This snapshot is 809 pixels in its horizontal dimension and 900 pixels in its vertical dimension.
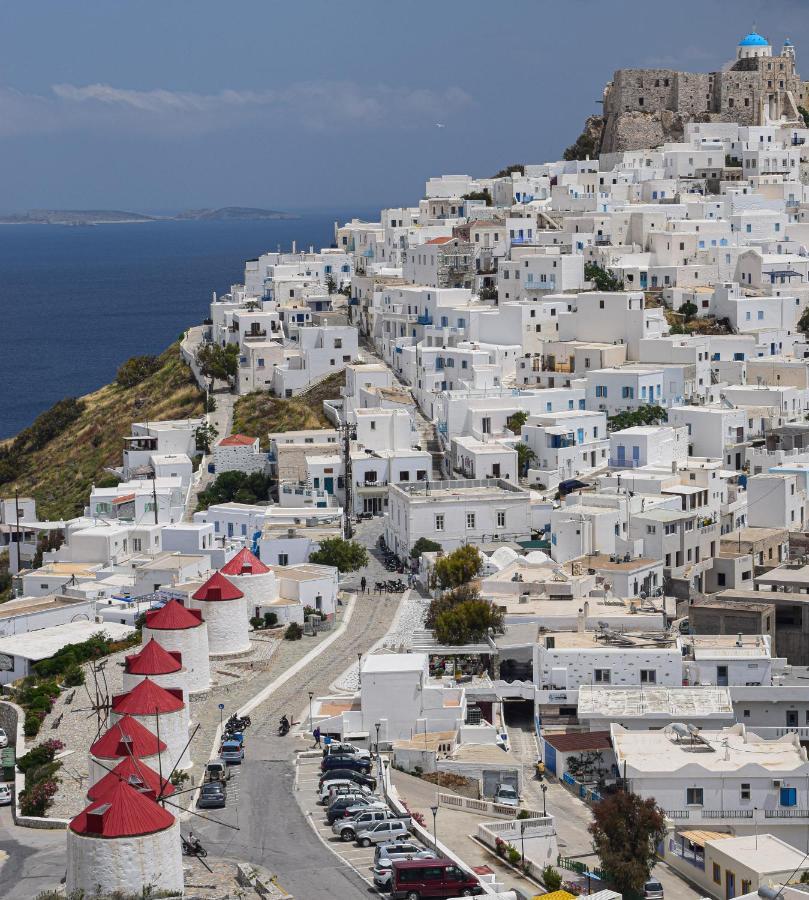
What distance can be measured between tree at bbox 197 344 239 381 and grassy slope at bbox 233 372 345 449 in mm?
2278

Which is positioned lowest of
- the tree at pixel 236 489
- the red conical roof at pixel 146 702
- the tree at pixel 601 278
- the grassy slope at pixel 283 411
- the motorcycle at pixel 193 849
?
the motorcycle at pixel 193 849

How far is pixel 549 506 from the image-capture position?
41.3m

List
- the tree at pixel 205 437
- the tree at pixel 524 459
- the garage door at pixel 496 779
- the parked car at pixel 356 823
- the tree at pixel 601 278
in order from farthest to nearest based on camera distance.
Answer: the tree at pixel 601 278
the tree at pixel 205 437
the tree at pixel 524 459
the garage door at pixel 496 779
the parked car at pixel 356 823

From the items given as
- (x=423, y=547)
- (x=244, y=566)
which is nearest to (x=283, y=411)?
(x=423, y=547)

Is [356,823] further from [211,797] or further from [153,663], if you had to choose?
[153,663]

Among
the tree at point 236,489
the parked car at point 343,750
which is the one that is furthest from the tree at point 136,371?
the parked car at point 343,750

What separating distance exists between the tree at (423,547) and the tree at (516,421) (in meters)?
6.74

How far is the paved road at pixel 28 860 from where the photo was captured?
2252 centimetres

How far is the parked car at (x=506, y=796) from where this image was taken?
87.0ft

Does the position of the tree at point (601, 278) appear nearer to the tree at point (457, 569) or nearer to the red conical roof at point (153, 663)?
the tree at point (457, 569)

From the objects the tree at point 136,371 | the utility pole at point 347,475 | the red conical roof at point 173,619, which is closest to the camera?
the red conical roof at point 173,619

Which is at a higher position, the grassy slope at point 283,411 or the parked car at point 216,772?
the grassy slope at point 283,411

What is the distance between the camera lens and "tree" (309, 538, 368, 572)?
3994 cm

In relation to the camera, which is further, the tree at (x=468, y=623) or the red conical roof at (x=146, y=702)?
the tree at (x=468, y=623)
